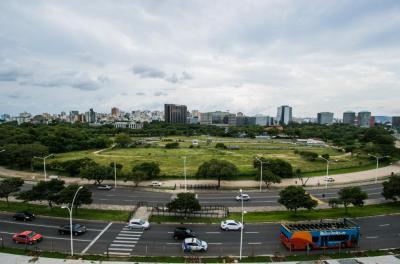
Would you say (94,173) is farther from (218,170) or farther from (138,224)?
(218,170)

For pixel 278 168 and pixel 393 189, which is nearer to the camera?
pixel 393 189

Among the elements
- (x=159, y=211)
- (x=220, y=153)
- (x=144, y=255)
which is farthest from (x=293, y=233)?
(x=220, y=153)

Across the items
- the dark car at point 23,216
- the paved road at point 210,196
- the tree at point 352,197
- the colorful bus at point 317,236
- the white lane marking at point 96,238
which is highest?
the tree at point 352,197

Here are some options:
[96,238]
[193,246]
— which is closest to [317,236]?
[193,246]

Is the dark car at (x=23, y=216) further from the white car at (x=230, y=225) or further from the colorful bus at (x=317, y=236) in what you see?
the colorful bus at (x=317, y=236)

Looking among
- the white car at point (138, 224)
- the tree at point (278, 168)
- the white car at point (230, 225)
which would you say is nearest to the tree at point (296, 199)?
Result: the white car at point (230, 225)

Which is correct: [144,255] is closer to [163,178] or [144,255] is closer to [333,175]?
[163,178]

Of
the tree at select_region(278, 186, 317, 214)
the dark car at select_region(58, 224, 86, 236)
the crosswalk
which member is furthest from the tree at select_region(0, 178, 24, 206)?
the tree at select_region(278, 186, 317, 214)
